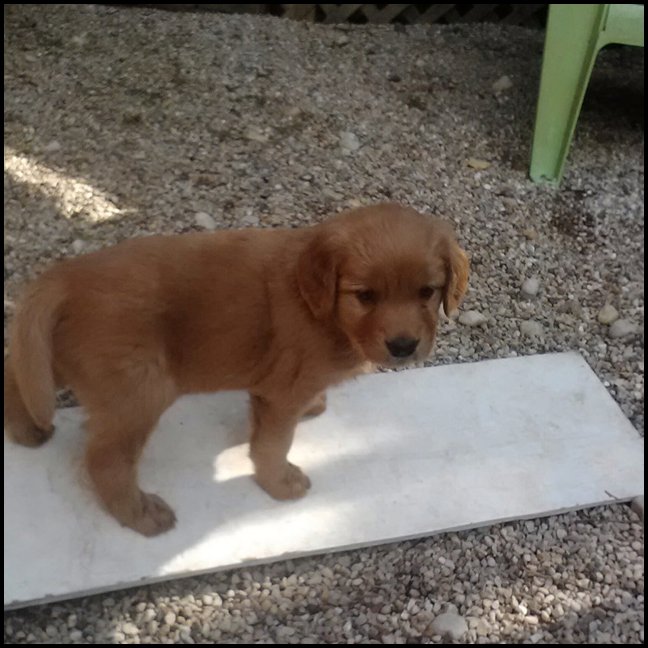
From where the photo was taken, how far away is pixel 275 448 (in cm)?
248

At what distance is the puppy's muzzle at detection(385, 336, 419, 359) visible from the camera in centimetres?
212

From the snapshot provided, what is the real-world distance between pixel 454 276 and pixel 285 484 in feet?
2.90

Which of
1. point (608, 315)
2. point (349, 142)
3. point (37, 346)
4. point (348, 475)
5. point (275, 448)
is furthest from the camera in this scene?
point (349, 142)

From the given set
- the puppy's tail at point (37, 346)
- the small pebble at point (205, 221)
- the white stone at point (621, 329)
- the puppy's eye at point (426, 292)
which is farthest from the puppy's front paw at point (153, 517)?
the white stone at point (621, 329)

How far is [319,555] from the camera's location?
250 cm

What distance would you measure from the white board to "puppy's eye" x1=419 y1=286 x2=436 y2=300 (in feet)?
2.56

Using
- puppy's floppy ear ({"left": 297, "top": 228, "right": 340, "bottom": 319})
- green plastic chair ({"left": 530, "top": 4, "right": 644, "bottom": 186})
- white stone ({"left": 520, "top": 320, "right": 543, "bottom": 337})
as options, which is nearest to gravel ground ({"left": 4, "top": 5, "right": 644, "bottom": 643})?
white stone ({"left": 520, "top": 320, "right": 543, "bottom": 337})

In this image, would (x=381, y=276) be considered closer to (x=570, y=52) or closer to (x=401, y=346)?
(x=401, y=346)

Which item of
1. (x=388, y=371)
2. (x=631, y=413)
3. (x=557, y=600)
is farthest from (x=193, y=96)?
(x=557, y=600)

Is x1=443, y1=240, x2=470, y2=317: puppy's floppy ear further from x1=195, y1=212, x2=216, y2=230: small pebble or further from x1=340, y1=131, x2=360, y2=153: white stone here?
x1=340, y1=131, x2=360, y2=153: white stone

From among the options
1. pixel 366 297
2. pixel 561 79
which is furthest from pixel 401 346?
pixel 561 79

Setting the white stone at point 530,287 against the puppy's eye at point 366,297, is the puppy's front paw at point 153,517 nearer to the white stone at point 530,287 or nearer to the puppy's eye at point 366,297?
the puppy's eye at point 366,297

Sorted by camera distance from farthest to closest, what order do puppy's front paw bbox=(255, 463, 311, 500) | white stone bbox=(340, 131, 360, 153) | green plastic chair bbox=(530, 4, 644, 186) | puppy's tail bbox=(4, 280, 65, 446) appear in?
white stone bbox=(340, 131, 360, 153)
green plastic chair bbox=(530, 4, 644, 186)
puppy's front paw bbox=(255, 463, 311, 500)
puppy's tail bbox=(4, 280, 65, 446)

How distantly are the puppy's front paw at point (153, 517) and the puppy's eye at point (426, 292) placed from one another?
1.04 m
